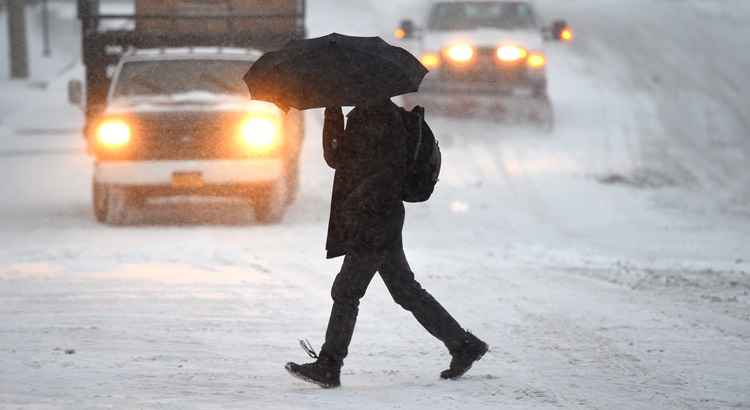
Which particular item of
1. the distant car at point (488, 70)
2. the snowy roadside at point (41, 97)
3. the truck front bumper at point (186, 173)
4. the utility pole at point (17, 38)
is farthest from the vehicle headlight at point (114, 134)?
the utility pole at point (17, 38)

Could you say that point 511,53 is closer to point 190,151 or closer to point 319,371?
point 190,151

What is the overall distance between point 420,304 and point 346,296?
40 cm

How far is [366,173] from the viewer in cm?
680

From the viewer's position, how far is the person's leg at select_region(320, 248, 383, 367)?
22.6ft

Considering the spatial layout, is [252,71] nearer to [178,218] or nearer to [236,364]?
[236,364]

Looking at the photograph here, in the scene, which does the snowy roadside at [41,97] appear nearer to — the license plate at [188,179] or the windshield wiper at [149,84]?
the windshield wiper at [149,84]

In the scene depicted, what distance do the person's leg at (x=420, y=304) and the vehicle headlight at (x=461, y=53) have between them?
16339mm

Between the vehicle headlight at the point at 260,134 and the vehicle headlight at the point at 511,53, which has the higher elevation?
the vehicle headlight at the point at 260,134

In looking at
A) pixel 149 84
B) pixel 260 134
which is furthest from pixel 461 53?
pixel 260 134

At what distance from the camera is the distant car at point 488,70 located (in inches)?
901

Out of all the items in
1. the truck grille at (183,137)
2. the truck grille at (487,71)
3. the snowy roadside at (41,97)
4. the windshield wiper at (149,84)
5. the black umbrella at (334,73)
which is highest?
the black umbrella at (334,73)

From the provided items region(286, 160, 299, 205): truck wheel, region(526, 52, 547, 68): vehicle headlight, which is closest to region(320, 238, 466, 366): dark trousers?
region(286, 160, 299, 205): truck wheel

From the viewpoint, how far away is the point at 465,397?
680cm

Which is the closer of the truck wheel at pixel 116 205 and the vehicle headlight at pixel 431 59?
the truck wheel at pixel 116 205
